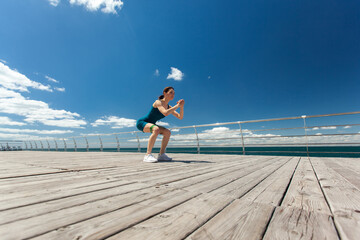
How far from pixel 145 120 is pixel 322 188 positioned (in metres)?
2.38

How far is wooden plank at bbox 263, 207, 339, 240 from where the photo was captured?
0.51m

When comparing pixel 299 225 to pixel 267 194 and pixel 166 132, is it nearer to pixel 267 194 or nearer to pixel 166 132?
pixel 267 194

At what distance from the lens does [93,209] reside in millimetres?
680

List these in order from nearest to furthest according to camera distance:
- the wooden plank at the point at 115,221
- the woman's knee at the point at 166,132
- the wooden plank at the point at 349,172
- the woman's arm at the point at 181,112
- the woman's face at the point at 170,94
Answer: the wooden plank at the point at 115,221, the wooden plank at the point at 349,172, the woman's arm at the point at 181,112, the woman's face at the point at 170,94, the woman's knee at the point at 166,132

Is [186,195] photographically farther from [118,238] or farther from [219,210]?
[118,238]

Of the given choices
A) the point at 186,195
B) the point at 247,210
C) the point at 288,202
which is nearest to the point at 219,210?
the point at 247,210

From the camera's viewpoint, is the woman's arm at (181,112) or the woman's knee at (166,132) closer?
the woman's arm at (181,112)

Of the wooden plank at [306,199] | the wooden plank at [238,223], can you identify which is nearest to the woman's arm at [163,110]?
the wooden plank at [306,199]

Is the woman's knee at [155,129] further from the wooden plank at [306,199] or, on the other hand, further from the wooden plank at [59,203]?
the wooden plank at [306,199]

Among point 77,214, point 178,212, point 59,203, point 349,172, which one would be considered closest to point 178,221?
point 178,212


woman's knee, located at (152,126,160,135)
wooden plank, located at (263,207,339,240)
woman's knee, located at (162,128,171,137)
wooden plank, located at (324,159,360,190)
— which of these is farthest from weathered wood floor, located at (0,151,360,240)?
woman's knee, located at (162,128,171,137)

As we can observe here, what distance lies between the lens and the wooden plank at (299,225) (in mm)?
506

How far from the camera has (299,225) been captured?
566 mm

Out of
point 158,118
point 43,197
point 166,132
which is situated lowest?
point 43,197
